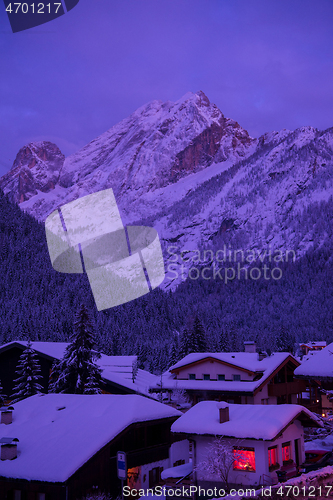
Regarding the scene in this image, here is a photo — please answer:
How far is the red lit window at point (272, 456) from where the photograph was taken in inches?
968

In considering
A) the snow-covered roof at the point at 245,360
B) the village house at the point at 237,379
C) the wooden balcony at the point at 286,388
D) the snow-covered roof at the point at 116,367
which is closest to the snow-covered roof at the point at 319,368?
the village house at the point at 237,379

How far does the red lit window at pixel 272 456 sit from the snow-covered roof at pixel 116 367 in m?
17.8

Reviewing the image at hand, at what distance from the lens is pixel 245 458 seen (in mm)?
24500

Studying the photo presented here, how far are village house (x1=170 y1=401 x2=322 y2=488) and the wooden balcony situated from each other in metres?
18.1

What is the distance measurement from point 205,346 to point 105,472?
169 feet

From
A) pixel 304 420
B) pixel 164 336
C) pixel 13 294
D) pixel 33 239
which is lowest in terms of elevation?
pixel 304 420

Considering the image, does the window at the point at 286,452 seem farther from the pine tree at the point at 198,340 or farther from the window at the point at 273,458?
the pine tree at the point at 198,340

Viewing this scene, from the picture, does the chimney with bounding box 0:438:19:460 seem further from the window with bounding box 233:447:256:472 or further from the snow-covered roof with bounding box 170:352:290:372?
the snow-covered roof with bounding box 170:352:290:372

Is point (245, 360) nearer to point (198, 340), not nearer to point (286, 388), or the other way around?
→ point (286, 388)

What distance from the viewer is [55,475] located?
22.7 m

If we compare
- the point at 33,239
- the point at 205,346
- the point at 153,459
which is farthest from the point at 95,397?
the point at 33,239

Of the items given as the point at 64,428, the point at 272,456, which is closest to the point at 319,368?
the point at 272,456

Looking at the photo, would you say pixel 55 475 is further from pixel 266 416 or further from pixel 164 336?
pixel 164 336

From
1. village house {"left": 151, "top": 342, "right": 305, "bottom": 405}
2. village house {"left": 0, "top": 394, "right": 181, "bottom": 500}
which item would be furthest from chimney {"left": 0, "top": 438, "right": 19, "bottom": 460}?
village house {"left": 151, "top": 342, "right": 305, "bottom": 405}
